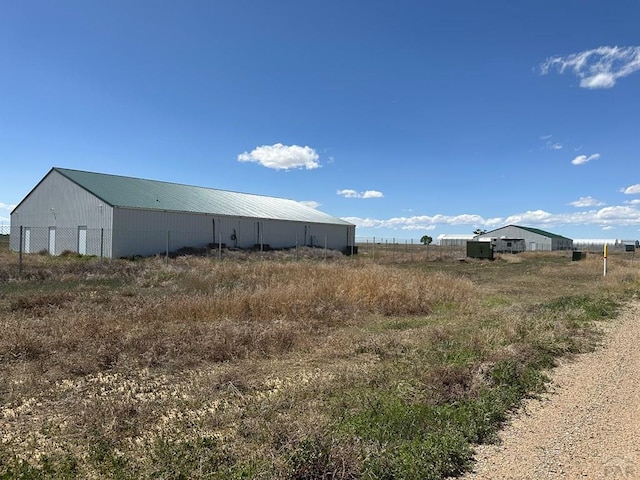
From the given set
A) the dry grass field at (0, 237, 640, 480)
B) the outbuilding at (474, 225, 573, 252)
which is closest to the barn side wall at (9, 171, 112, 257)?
the dry grass field at (0, 237, 640, 480)

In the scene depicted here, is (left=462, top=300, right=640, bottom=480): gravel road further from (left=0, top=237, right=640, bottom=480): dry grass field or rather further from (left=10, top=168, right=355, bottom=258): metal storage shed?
(left=10, top=168, right=355, bottom=258): metal storage shed

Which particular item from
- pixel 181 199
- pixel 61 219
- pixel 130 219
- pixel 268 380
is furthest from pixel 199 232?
pixel 268 380

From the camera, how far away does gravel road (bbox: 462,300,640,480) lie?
3.80 metres

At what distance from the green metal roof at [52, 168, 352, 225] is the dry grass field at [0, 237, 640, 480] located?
20931 mm

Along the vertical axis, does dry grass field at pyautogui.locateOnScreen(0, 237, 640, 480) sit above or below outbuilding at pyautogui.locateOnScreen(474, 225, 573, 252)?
below

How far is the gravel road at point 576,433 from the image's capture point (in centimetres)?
380

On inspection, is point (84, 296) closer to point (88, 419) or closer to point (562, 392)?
point (88, 419)

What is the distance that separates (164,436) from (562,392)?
4738 mm

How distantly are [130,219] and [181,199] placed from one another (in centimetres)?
749

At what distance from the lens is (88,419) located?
14.8ft

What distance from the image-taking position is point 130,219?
98.2 feet

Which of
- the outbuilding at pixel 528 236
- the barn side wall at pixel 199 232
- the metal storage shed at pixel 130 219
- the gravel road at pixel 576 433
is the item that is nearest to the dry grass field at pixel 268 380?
the gravel road at pixel 576 433

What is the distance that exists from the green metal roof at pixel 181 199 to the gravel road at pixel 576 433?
1104 inches

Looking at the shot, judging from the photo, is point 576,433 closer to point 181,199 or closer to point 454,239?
point 181,199
